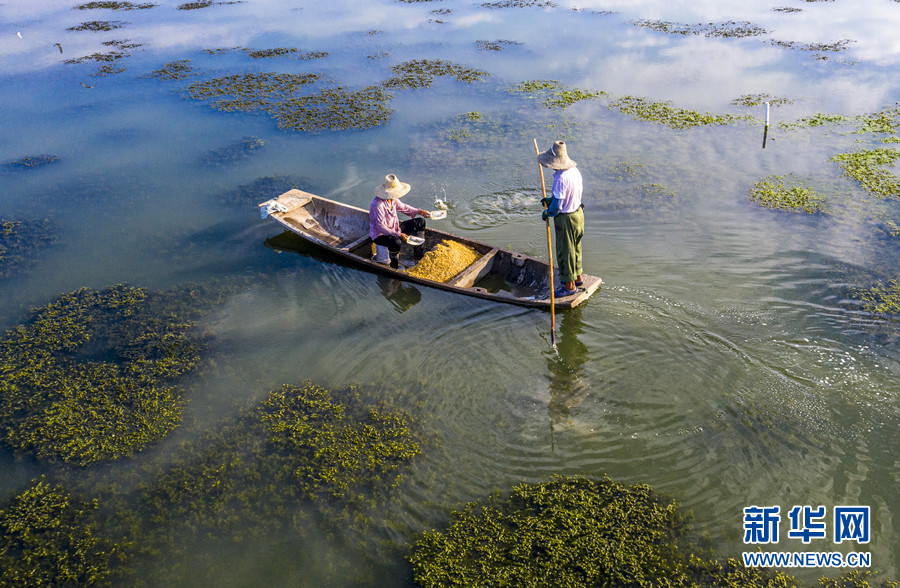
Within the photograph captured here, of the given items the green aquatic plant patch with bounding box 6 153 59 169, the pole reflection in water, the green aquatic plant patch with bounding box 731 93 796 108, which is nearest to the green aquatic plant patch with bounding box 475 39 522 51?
the green aquatic plant patch with bounding box 731 93 796 108

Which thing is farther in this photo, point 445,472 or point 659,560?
point 445,472

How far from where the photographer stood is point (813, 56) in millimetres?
17484

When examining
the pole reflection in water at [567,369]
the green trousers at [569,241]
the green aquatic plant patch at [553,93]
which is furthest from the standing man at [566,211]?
the green aquatic plant patch at [553,93]

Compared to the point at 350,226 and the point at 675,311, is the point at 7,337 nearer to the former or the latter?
the point at 350,226

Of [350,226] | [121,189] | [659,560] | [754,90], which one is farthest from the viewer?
[754,90]

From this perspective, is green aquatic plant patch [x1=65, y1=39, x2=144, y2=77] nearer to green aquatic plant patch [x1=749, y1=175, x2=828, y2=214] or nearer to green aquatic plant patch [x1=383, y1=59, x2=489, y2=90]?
green aquatic plant patch [x1=383, y1=59, x2=489, y2=90]

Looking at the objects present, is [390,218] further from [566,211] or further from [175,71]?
[175,71]

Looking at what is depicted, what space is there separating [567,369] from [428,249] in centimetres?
351

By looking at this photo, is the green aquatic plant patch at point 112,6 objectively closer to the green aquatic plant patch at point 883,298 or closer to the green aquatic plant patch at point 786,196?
Answer: the green aquatic plant patch at point 786,196

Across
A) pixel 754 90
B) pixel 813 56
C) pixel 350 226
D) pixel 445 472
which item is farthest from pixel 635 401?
pixel 813 56

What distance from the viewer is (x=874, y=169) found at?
37.1 feet

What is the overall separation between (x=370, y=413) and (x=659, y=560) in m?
3.47

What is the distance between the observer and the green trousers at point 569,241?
776cm

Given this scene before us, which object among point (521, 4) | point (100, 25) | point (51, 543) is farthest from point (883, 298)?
point (100, 25)
